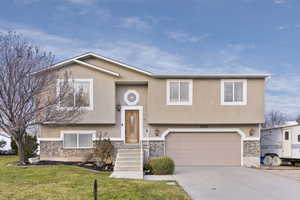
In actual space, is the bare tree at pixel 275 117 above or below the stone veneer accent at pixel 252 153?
above

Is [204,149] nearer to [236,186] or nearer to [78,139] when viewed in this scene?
[236,186]

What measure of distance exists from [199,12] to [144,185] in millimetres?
12185

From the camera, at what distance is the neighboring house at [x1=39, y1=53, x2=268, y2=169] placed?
15148 mm

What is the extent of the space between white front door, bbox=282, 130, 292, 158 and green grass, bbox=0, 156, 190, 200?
34.2ft

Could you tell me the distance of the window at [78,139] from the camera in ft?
50.4

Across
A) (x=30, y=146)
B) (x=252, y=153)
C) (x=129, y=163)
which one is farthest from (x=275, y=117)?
(x=30, y=146)

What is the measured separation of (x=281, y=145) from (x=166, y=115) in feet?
26.3

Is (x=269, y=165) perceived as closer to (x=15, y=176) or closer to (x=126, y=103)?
(x=126, y=103)

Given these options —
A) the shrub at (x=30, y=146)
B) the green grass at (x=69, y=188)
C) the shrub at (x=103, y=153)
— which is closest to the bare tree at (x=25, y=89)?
the shrub at (x=103, y=153)

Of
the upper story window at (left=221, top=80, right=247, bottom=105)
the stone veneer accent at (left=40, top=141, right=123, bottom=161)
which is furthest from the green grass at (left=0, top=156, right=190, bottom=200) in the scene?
the upper story window at (left=221, top=80, right=247, bottom=105)

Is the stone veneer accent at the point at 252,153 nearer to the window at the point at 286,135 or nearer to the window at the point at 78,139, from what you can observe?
the window at the point at 286,135

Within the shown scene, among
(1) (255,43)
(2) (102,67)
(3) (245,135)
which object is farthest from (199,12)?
(3) (245,135)

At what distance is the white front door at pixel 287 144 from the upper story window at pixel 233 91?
A: 4.09 metres

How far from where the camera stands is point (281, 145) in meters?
16.9
